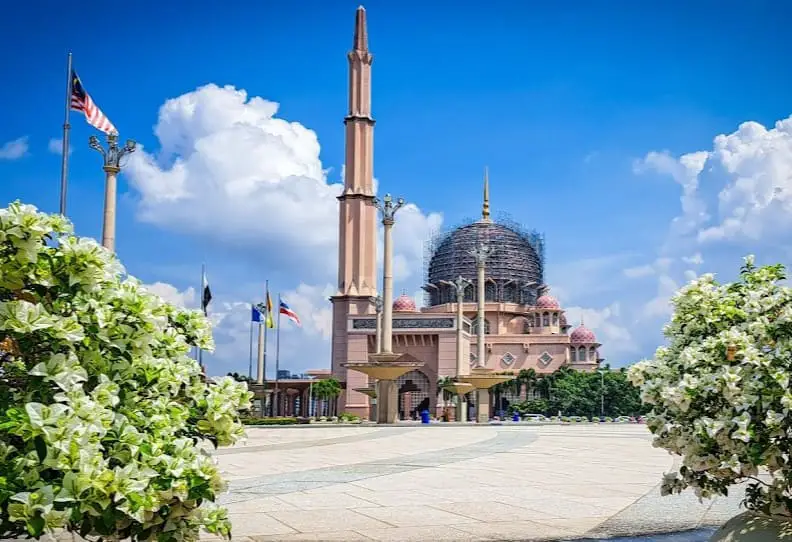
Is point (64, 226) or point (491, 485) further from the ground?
point (64, 226)

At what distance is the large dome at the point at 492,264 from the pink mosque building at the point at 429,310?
124 mm

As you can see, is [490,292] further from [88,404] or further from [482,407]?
[88,404]

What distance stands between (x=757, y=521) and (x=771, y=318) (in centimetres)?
154

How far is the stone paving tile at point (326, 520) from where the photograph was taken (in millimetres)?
8305

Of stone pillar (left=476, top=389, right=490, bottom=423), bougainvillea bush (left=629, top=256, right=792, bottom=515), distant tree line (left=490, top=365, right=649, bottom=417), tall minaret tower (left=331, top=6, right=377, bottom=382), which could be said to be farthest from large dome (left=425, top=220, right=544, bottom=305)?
bougainvillea bush (left=629, top=256, right=792, bottom=515)

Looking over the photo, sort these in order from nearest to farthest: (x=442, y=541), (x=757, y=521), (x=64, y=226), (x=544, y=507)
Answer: (x=64, y=226)
(x=757, y=521)
(x=442, y=541)
(x=544, y=507)

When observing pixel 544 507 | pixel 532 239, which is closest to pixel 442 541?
pixel 544 507

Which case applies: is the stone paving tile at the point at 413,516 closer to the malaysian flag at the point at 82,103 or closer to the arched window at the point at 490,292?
the malaysian flag at the point at 82,103

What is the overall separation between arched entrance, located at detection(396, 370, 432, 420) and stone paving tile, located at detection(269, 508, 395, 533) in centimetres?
6875

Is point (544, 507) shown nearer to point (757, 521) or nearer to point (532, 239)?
point (757, 521)

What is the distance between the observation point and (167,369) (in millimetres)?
4887

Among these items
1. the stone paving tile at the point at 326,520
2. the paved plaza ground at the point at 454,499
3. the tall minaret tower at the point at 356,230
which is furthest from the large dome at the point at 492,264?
the stone paving tile at the point at 326,520

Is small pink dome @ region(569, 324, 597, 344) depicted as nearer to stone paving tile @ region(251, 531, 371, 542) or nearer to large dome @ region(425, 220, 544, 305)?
large dome @ region(425, 220, 544, 305)

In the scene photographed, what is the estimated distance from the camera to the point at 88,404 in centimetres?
412
